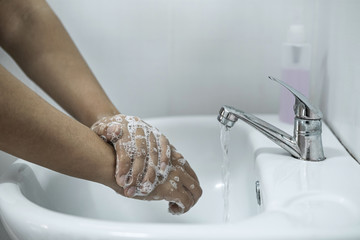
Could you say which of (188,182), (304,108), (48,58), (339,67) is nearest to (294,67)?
(339,67)

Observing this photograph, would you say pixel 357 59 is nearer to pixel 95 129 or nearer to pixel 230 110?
pixel 230 110

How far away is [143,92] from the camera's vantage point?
3.29 ft

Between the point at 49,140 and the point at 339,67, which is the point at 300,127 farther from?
the point at 49,140

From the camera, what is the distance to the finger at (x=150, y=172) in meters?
0.62

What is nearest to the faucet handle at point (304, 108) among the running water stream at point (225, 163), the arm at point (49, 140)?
the running water stream at point (225, 163)

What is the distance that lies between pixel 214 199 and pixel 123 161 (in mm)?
314

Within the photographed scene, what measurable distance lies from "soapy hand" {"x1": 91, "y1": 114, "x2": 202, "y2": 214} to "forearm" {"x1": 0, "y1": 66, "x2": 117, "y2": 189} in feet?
0.07

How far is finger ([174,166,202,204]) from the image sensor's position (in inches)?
26.8

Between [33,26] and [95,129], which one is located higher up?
[33,26]

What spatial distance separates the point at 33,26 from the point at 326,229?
1.97 feet

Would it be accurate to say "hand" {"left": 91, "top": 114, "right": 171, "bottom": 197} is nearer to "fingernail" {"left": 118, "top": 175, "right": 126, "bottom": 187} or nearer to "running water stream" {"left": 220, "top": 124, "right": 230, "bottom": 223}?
"fingernail" {"left": 118, "top": 175, "right": 126, "bottom": 187}

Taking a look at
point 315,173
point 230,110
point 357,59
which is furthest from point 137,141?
point 357,59

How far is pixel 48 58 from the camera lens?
83 centimetres

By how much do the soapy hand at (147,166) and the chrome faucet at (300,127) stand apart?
10cm
